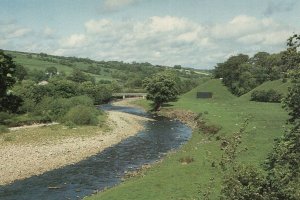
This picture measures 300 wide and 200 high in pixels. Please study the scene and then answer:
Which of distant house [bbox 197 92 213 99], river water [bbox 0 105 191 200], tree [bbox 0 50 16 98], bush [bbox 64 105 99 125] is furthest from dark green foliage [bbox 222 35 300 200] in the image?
distant house [bbox 197 92 213 99]

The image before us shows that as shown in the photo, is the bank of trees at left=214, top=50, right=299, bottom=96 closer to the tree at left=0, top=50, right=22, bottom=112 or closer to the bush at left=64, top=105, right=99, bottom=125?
the bush at left=64, top=105, right=99, bottom=125

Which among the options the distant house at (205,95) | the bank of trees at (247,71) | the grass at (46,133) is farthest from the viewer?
the distant house at (205,95)

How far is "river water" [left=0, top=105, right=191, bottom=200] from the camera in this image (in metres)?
38.2

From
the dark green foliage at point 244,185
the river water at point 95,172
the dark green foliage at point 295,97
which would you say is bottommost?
the river water at point 95,172

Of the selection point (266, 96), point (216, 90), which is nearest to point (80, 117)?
point (266, 96)

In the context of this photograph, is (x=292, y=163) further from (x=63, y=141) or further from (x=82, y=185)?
(x=63, y=141)

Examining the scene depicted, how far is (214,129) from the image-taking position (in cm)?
7094

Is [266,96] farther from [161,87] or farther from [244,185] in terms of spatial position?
[244,185]

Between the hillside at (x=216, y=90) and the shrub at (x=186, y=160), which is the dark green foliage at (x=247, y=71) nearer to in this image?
the hillside at (x=216, y=90)

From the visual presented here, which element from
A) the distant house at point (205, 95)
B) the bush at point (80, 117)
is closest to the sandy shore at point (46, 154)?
the bush at point (80, 117)

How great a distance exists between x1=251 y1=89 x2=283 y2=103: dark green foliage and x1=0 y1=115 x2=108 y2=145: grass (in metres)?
57.0

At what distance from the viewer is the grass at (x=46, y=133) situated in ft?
207

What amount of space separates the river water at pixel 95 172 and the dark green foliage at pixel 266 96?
2008 inches

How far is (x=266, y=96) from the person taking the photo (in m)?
118
